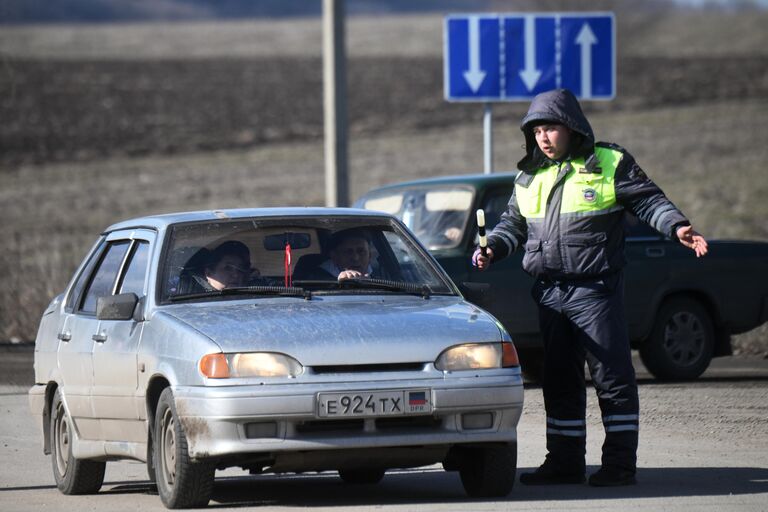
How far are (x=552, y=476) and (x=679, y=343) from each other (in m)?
5.95

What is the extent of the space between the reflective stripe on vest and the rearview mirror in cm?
119

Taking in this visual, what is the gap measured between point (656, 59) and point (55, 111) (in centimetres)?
2459

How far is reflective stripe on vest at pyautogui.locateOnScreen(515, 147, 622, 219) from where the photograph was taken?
8.37 metres

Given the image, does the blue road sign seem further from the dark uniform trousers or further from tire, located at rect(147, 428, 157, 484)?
tire, located at rect(147, 428, 157, 484)

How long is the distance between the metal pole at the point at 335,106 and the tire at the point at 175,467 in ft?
30.6

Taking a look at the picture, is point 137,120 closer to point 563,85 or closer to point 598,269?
point 563,85

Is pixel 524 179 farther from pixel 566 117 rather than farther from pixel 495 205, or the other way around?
pixel 495 205

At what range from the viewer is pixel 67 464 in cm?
908

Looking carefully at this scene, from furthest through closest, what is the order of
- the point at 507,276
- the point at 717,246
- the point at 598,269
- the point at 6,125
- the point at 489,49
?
the point at 6,125 < the point at 489,49 < the point at 717,246 < the point at 507,276 < the point at 598,269

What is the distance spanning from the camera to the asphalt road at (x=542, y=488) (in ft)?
25.5

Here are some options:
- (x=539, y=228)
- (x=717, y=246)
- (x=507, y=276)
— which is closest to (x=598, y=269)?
(x=539, y=228)

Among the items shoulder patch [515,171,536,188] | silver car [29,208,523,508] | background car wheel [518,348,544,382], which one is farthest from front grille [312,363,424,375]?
background car wheel [518,348,544,382]

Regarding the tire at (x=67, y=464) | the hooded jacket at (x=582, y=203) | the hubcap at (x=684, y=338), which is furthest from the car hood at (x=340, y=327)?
the hubcap at (x=684, y=338)

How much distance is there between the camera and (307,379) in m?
7.25
